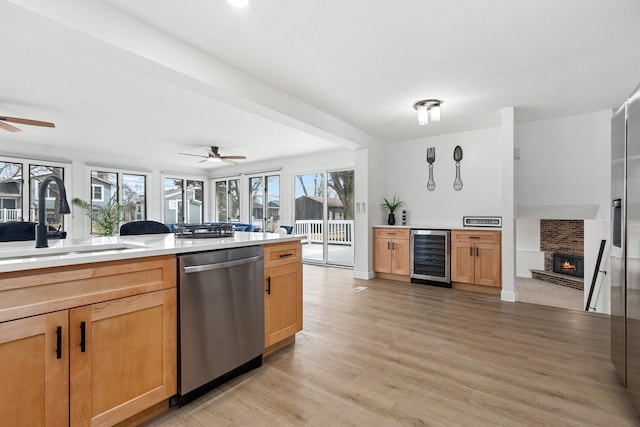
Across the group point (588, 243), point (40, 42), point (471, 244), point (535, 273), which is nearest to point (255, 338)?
point (40, 42)

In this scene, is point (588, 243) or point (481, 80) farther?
point (588, 243)

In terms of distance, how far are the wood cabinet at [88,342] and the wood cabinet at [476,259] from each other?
384 cm

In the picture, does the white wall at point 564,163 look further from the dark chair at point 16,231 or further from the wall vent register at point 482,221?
the dark chair at point 16,231

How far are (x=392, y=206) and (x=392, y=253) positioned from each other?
2.79 feet

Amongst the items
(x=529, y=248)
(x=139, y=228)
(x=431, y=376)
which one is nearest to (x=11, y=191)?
(x=139, y=228)

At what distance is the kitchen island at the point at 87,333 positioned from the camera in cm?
115

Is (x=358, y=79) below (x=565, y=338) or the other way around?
the other way around

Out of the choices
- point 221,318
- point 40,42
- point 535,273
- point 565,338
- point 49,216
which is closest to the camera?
point 221,318

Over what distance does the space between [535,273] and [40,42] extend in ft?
28.4

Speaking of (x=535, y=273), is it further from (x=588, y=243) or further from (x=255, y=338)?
(x=255, y=338)

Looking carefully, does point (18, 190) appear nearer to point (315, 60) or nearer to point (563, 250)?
point (315, 60)

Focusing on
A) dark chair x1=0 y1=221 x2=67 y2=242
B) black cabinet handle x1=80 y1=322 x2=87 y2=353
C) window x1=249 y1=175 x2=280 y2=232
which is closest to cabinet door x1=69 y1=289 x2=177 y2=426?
black cabinet handle x1=80 y1=322 x2=87 y2=353

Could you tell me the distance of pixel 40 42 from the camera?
228 centimetres

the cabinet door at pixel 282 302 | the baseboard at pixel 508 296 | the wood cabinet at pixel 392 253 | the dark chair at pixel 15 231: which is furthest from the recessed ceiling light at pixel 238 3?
the baseboard at pixel 508 296
